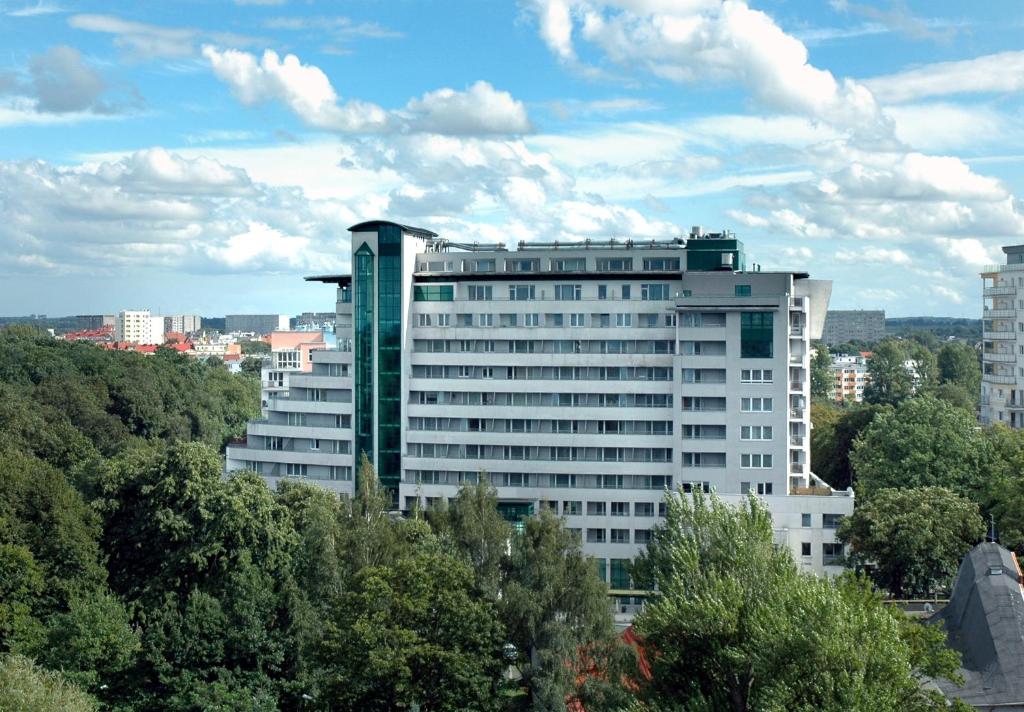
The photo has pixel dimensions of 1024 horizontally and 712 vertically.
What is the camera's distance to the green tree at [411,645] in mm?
44906

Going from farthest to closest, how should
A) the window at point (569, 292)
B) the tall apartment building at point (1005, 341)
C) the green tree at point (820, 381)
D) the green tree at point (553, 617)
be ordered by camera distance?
the green tree at point (820, 381) → the tall apartment building at point (1005, 341) → the window at point (569, 292) → the green tree at point (553, 617)

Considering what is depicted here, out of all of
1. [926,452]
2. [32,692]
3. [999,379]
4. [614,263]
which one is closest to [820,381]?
[999,379]

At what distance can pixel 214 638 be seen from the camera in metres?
49.9

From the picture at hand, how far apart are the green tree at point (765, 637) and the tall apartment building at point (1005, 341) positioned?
78816 mm

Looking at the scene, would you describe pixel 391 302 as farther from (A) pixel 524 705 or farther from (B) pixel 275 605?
(A) pixel 524 705

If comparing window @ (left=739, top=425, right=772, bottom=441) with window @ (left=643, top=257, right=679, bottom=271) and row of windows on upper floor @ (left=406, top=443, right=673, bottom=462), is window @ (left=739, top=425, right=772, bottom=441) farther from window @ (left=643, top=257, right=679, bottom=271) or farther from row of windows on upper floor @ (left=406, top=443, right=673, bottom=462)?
window @ (left=643, top=257, right=679, bottom=271)

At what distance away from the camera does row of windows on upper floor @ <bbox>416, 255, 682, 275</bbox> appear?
274 ft

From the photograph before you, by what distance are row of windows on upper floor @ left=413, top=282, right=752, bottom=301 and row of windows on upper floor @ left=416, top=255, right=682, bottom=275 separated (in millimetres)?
1422

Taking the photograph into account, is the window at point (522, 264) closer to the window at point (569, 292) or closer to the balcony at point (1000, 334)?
the window at point (569, 292)

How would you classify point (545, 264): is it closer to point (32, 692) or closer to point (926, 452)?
point (926, 452)

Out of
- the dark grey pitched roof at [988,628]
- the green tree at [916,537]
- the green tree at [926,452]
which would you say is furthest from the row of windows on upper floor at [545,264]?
the dark grey pitched roof at [988,628]

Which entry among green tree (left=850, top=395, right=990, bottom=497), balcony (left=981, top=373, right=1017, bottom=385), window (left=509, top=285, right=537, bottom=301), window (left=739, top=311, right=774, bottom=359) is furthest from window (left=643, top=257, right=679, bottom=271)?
balcony (left=981, top=373, right=1017, bottom=385)

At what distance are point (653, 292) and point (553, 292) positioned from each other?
275 inches

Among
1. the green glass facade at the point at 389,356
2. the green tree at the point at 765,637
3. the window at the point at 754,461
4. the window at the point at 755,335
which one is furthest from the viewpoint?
the green glass facade at the point at 389,356
